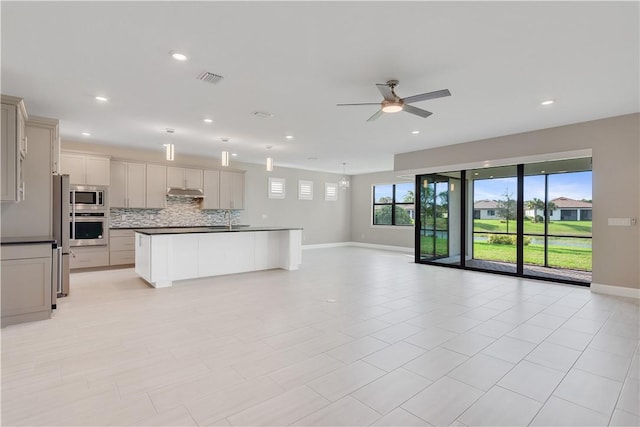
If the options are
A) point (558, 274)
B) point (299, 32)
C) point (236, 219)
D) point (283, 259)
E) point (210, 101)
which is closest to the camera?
point (299, 32)

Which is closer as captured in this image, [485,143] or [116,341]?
[116,341]

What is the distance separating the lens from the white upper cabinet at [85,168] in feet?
20.9

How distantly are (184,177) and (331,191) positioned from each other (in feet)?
17.0

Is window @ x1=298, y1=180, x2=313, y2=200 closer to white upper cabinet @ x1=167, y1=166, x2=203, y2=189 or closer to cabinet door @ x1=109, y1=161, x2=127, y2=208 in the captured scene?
white upper cabinet @ x1=167, y1=166, x2=203, y2=189

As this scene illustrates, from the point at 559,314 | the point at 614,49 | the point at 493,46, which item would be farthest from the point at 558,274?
the point at 493,46

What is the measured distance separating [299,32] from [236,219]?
699 cm

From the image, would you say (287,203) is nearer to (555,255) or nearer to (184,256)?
(184,256)

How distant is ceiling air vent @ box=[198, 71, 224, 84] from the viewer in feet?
11.3

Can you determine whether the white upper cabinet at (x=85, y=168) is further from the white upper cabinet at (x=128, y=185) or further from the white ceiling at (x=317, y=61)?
the white ceiling at (x=317, y=61)

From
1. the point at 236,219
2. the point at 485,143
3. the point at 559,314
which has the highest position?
the point at 485,143

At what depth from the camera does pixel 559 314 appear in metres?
3.92

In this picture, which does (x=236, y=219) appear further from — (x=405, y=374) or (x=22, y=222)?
(x=405, y=374)

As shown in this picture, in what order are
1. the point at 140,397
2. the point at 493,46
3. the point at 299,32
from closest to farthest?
the point at 140,397 < the point at 299,32 < the point at 493,46

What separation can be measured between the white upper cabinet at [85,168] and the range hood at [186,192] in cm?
129
